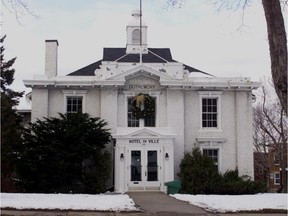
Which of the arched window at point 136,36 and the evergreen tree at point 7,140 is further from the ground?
the arched window at point 136,36

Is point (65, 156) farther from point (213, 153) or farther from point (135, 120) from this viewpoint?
point (213, 153)

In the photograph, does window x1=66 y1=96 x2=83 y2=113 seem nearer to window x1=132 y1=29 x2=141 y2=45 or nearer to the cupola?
the cupola

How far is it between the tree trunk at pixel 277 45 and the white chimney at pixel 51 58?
65.0 feet

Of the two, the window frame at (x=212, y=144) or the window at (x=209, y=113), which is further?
the window at (x=209, y=113)

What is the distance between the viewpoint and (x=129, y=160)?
25.5 m

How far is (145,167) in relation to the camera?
25469 millimetres

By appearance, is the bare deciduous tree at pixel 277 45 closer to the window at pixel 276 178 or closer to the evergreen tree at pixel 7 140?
the evergreen tree at pixel 7 140

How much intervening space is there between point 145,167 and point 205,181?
3.20 meters

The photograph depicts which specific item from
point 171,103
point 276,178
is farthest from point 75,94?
point 276,178

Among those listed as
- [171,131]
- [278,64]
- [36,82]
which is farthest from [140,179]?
[278,64]

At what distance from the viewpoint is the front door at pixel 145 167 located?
25406mm

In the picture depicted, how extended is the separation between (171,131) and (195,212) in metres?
12.1

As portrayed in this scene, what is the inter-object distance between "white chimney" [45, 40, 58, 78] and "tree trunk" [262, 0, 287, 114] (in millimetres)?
19801

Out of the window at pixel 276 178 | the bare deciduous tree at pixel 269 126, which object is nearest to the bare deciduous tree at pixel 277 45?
the bare deciduous tree at pixel 269 126
